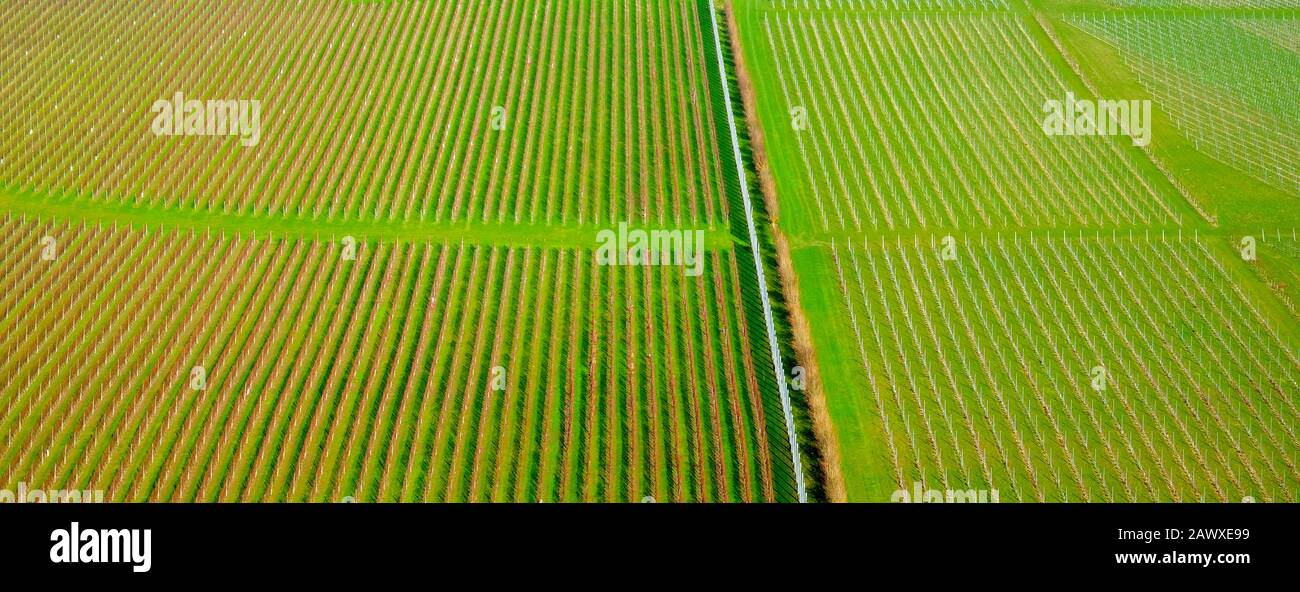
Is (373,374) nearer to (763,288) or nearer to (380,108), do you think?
(763,288)

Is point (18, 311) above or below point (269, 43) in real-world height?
below

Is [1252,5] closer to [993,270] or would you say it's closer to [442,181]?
[993,270]

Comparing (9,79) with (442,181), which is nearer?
(442,181)

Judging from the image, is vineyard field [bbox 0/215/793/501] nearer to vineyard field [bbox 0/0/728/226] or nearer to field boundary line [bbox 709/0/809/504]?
field boundary line [bbox 709/0/809/504]

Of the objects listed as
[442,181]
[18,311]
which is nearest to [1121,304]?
[442,181]

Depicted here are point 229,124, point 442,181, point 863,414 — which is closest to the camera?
point 863,414

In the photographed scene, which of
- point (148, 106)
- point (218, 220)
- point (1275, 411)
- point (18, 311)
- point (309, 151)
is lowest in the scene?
point (1275, 411)

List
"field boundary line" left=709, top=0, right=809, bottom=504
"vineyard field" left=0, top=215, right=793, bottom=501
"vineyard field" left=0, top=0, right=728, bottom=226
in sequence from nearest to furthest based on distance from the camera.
Result: "vineyard field" left=0, top=215, right=793, bottom=501 < "field boundary line" left=709, top=0, right=809, bottom=504 < "vineyard field" left=0, top=0, right=728, bottom=226

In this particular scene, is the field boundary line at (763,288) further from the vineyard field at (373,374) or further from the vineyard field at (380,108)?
the vineyard field at (380,108)

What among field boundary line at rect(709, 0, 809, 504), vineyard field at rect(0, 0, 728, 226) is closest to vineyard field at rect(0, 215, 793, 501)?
field boundary line at rect(709, 0, 809, 504)
